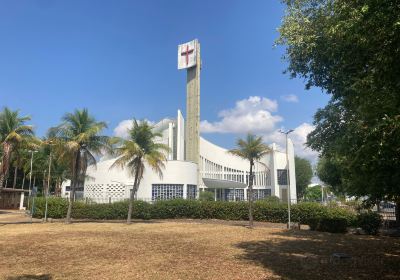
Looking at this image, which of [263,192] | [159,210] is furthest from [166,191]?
[263,192]

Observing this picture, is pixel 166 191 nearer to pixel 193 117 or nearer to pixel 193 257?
pixel 193 117

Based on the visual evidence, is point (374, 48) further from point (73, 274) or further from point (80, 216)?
point (80, 216)

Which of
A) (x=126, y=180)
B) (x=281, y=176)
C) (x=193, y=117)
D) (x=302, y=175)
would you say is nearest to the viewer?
(x=126, y=180)

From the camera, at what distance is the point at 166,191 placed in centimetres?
4669

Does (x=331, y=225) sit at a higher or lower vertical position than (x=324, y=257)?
higher

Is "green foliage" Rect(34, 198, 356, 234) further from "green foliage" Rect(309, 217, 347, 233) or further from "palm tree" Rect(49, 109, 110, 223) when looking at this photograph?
"green foliage" Rect(309, 217, 347, 233)

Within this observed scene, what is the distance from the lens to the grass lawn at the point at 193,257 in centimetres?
1052

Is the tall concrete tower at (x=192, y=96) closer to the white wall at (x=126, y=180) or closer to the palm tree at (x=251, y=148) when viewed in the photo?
the white wall at (x=126, y=180)

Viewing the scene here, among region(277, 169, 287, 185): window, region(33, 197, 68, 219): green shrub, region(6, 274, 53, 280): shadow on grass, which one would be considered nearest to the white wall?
region(33, 197, 68, 219): green shrub

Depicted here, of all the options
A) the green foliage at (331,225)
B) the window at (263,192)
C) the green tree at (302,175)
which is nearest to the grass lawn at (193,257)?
the green foliage at (331,225)

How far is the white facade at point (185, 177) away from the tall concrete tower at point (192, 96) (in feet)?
4.78

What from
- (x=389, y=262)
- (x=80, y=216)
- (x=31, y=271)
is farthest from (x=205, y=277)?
(x=80, y=216)

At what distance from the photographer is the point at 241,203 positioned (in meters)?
32.0

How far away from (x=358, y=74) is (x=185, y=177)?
38.0m
